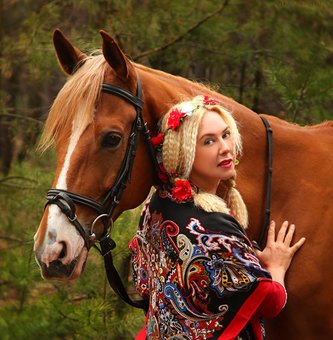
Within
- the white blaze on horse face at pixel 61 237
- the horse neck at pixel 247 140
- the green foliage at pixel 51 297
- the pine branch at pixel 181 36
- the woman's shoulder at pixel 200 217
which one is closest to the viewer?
the white blaze on horse face at pixel 61 237

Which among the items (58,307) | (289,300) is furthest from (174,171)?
(58,307)

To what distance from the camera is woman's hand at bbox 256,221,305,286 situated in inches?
110

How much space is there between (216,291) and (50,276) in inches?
22.4

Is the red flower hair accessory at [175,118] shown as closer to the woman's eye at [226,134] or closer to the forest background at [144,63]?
the woman's eye at [226,134]

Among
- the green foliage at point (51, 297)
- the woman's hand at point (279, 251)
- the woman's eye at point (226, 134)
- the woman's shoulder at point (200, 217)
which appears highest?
the woman's eye at point (226, 134)

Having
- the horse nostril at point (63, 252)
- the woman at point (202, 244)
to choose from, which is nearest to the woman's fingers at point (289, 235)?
the woman at point (202, 244)

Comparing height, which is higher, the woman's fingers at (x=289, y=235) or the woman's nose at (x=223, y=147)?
the woman's nose at (x=223, y=147)

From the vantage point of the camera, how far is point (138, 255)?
300cm

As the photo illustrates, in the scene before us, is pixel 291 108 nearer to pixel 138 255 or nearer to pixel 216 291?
pixel 138 255

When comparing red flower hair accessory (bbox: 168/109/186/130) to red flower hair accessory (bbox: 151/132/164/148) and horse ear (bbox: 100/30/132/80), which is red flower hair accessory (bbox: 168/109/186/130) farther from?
horse ear (bbox: 100/30/132/80)

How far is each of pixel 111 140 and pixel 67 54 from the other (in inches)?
16.8

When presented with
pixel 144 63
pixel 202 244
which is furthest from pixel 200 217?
pixel 144 63

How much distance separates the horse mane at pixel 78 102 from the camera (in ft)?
8.44

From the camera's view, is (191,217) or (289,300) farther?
(289,300)
